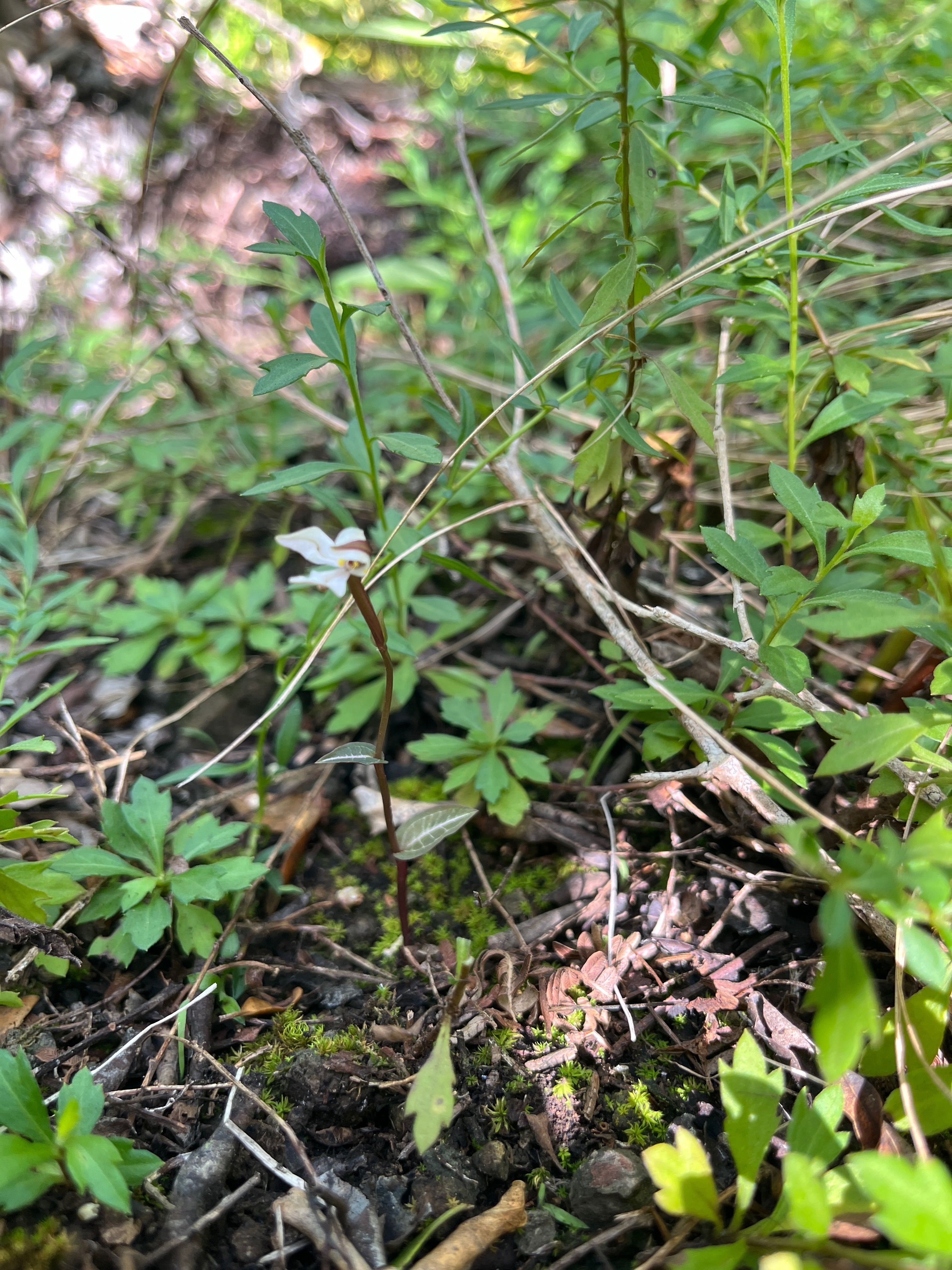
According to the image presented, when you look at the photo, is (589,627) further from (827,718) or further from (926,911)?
(926,911)

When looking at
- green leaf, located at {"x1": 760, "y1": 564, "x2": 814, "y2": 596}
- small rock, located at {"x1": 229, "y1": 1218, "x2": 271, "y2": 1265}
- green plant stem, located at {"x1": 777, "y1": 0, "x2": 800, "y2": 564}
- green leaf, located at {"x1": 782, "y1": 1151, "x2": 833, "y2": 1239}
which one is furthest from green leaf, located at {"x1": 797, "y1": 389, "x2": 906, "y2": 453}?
small rock, located at {"x1": 229, "y1": 1218, "x2": 271, "y2": 1265}

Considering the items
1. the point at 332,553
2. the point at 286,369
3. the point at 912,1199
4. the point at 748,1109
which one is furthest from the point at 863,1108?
the point at 286,369

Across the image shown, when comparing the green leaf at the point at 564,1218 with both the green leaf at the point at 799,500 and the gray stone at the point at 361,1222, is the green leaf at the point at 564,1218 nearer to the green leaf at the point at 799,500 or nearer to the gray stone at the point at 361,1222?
the gray stone at the point at 361,1222

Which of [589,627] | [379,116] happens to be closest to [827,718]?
[589,627]

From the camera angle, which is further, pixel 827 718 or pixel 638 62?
pixel 638 62

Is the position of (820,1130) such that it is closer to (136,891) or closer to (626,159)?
(136,891)

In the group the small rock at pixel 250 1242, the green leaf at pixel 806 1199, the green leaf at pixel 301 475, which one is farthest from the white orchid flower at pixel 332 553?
the green leaf at pixel 806 1199

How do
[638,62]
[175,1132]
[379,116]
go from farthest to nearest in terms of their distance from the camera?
[379,116]
[638,62]
[175,1132]
